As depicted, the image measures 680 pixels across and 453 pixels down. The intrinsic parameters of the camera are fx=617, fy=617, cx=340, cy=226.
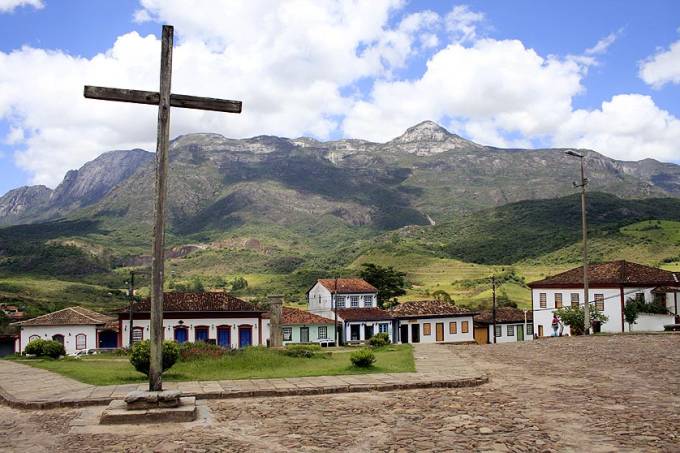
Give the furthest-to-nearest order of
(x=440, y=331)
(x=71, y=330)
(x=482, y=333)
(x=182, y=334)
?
(x=482, y=333) → (x=440, y=331) → (x=71, y=330) → (x=182, y=334)

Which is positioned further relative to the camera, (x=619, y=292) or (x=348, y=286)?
(x=348, y=286)

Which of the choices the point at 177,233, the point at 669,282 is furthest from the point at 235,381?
the point at 177,233

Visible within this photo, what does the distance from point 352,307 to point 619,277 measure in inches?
983

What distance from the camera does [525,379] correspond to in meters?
14.8

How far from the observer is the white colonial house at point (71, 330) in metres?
49.8

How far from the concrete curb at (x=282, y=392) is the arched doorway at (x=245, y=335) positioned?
31.1 metres

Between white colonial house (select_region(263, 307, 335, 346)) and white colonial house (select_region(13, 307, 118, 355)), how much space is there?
48.0 feet

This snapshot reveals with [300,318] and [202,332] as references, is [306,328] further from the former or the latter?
[202,332]

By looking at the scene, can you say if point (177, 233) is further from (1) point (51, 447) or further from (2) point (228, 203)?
(1) point (51, 447)

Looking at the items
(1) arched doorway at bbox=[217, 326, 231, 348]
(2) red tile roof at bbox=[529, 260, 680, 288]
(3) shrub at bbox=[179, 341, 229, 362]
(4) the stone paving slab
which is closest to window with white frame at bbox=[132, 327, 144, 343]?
(1) arched doorway at bbox=[217, 326, 231, 348]

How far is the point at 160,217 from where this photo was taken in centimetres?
1132

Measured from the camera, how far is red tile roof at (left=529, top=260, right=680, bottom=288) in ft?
128

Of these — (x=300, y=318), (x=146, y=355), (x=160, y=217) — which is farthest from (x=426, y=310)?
(x=160, y=217)

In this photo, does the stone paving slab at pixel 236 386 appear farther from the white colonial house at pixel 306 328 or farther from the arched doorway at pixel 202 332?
the white colonial house at pixel 306 328
